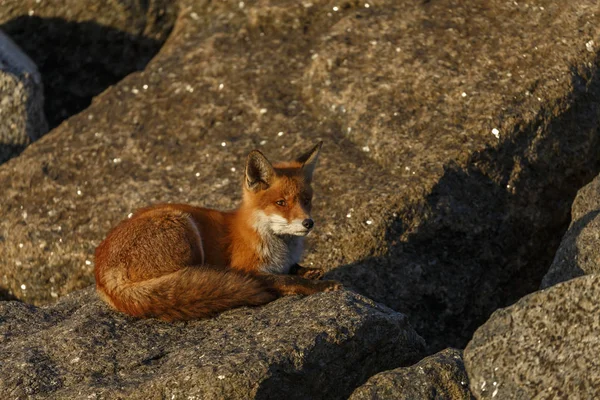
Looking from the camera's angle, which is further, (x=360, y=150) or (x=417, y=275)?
(x=360, y=150)

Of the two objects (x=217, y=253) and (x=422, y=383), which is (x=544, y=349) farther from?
(x=217, y=253)

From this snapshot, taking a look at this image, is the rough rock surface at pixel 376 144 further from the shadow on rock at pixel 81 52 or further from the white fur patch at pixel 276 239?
the shadow on rock at pixel 81 52

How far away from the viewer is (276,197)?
7445 mm

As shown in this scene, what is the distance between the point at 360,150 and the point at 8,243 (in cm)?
366

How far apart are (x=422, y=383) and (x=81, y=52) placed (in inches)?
311

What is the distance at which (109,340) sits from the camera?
21.1 feet

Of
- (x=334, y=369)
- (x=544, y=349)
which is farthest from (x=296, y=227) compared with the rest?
(x=544, y=349)

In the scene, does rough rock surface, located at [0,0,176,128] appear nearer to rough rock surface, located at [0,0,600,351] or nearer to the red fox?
rough rock surface, located at [0,0,600,351]

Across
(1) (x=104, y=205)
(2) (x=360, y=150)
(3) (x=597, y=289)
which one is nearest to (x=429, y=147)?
(2) (x=360, y=150)

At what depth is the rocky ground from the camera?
8.37 meters

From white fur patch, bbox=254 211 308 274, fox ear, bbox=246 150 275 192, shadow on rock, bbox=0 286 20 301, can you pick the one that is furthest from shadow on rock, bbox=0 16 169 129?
white fur patch, bbox=254 211 308 274

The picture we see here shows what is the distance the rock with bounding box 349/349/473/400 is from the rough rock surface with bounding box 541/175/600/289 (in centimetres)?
180

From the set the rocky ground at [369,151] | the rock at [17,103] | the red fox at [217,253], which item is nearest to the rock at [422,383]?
the rocky ground at [369,151]

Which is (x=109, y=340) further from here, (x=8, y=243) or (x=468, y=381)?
(x=8, y=243)
